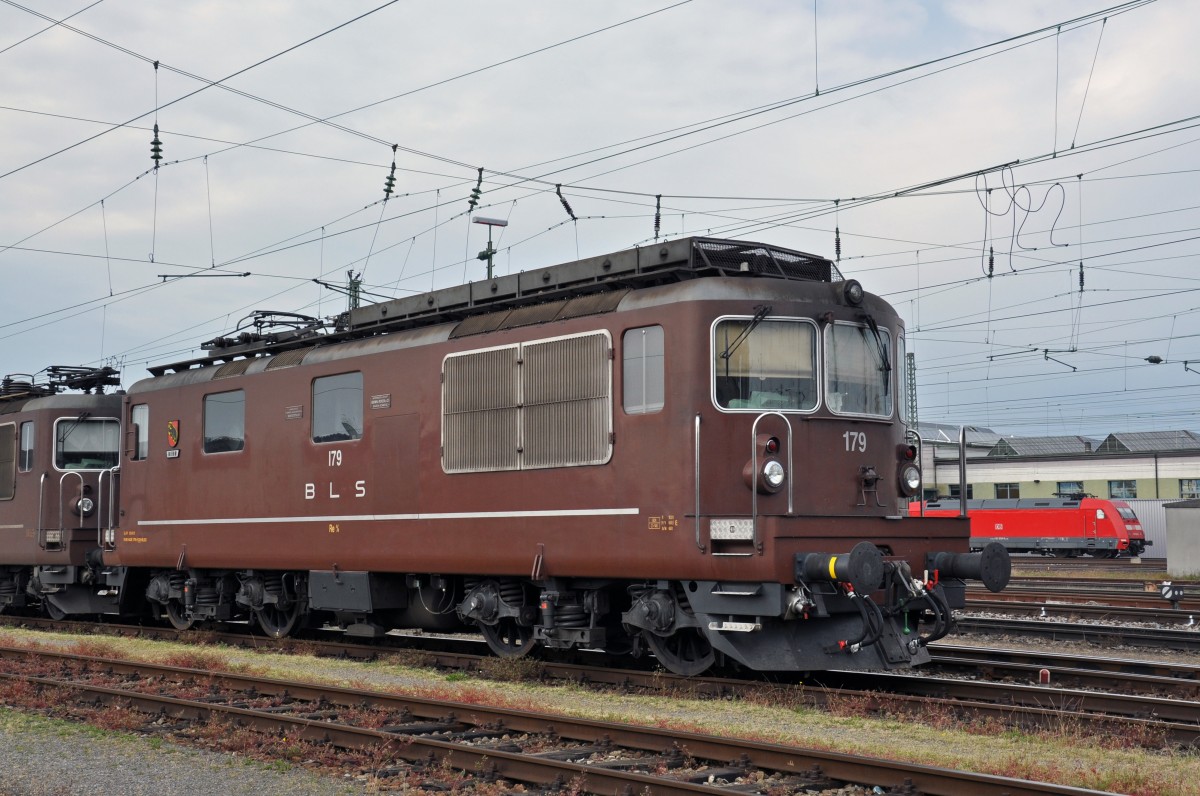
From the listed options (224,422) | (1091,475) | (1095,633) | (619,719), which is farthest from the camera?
(1091,475)

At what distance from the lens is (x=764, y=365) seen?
36.6 feet

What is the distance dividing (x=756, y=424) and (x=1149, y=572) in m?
27.9

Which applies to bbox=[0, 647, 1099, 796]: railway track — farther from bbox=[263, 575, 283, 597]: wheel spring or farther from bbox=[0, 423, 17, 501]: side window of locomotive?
bbox=[0, 423, 17, 501]: side window of locomotive

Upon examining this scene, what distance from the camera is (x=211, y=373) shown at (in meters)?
17.2

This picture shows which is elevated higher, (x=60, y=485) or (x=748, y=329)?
(x=748, y=329)

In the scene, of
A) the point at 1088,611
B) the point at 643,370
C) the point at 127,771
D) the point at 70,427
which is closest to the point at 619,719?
the point at 643,370

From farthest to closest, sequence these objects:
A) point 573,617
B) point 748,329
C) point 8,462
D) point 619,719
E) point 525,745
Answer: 1. point 8,462
2. point 573,617
3. point 748,329
4. point 619,719
5. point 525,745

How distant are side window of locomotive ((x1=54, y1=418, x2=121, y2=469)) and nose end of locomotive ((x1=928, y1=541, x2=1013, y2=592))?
1477 cm

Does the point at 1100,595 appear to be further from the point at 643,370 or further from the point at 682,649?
the point at 643,370

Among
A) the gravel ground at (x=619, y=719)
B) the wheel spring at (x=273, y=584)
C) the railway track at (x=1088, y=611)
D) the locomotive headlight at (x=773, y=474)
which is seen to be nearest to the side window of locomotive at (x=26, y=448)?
the wheel spring at (x=273, y=584)

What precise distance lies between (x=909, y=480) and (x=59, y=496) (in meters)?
14.9

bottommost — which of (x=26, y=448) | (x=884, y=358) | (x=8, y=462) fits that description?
(x=8, y=462)

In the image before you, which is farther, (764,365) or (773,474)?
(764,365)

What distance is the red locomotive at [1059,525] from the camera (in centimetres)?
4441
